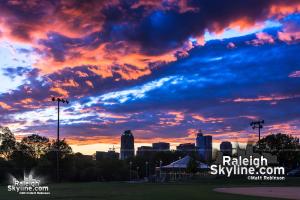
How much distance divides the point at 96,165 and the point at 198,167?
26409 mm

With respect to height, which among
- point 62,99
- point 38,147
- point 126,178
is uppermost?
point 62,99

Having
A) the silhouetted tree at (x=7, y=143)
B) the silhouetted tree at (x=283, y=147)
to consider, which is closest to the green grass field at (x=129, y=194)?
the silhouetted tree at (x=7, y=143)

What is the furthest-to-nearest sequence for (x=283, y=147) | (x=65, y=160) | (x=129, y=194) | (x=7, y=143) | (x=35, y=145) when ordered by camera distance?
(x=283, y=147) < (x=35, y=145) < (x=7, y=143) < (x=65, y=160) < (x=129, y=194)

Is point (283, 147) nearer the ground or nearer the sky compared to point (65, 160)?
nearer the sky

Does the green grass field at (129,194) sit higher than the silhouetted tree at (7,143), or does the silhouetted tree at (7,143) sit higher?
the silhouetted tree at (7,143)

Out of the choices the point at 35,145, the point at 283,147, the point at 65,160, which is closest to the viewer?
the point at 65,160

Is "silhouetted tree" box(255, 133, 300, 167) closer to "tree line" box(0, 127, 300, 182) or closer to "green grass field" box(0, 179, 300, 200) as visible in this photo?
"tree line" box(0, 127, 300, 182)

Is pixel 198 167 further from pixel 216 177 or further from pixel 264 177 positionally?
pixel 264 177

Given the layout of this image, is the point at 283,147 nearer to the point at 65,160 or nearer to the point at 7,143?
the point at 65,160

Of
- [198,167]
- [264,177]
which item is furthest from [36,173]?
[264,177]

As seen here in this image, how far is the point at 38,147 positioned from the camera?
4993 inches

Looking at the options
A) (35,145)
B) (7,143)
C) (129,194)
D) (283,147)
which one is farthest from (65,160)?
(129,194)

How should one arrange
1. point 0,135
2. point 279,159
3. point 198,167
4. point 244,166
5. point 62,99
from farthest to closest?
point 279,159 → point 0,135 → point 198,167 → point 244,166 → point 62,99

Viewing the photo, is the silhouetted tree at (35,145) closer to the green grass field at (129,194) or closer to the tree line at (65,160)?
the tree line at (65,160)
